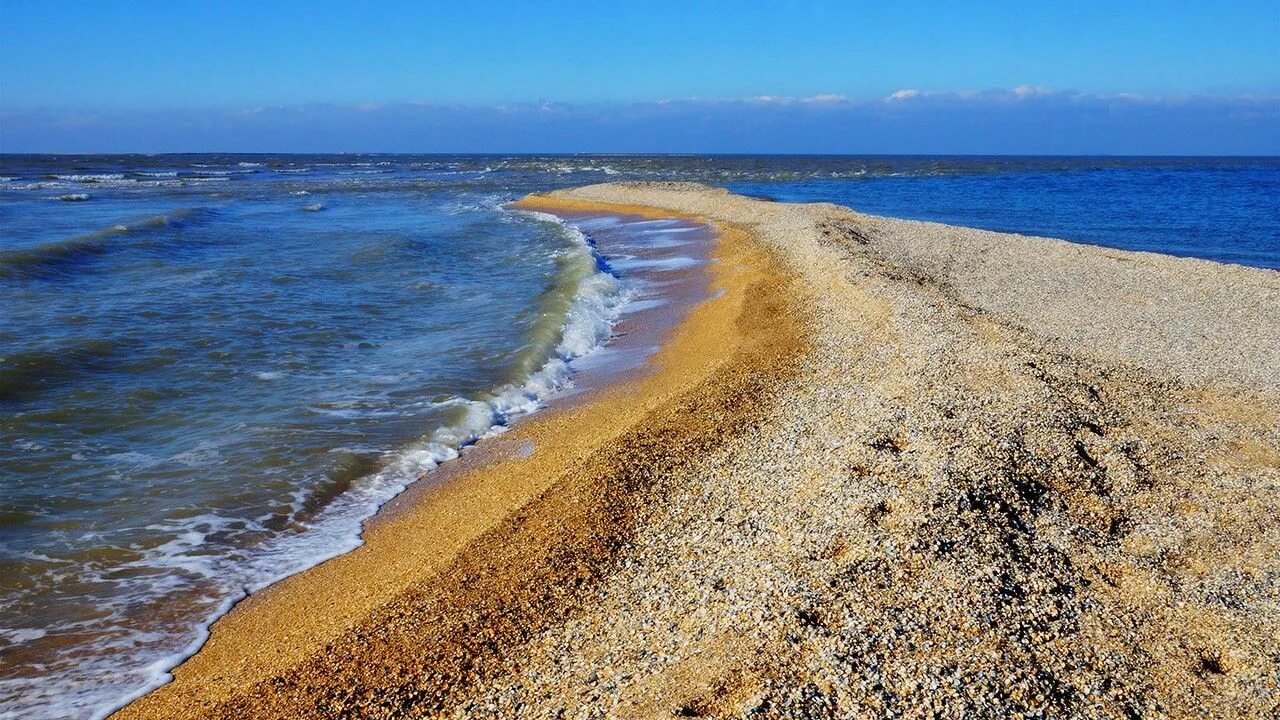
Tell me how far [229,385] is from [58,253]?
43.4 feet

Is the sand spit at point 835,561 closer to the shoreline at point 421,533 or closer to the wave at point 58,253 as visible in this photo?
the shoreline at point 421,533

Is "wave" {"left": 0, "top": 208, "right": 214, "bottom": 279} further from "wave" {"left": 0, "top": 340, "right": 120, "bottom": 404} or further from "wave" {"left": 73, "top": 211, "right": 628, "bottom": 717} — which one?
"wave" {"left": 73, "top": 211, "right": 628, "bottom": 717}

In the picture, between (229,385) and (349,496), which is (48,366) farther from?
(349,496)

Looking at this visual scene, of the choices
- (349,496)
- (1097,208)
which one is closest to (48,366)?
(349,496)

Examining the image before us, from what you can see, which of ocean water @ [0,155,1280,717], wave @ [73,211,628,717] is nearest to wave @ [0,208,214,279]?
ocean water @ [0,155,1280,717]

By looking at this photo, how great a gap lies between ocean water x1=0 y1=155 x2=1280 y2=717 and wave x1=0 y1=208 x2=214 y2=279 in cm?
10

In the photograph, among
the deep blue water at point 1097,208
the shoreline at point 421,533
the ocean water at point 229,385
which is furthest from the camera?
the deep blue water at point 1097,208

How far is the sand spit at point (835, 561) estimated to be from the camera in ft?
14.5

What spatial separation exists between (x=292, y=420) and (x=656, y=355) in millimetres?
5293

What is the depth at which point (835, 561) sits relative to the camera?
5.45 m

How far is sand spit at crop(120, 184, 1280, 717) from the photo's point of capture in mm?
4422

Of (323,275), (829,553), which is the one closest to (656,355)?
(829,553)

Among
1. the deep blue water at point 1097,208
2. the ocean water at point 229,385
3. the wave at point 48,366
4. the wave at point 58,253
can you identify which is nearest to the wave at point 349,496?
the ocean water at point 229,385

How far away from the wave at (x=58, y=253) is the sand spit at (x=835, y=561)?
49.1 feet
